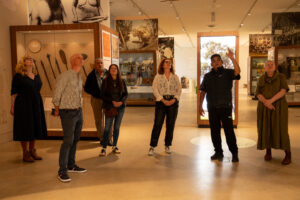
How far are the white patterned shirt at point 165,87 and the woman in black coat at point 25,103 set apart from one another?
1.86 meters

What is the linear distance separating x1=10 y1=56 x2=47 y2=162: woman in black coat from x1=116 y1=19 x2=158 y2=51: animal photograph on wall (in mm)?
7991

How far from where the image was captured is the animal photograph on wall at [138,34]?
12320mm

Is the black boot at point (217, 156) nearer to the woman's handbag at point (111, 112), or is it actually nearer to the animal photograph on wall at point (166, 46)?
the woman's handbag at point (111, 112)

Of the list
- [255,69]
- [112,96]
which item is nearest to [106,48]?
[112,96]

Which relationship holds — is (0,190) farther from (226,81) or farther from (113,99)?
(226,81)

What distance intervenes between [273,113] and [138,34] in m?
8.78

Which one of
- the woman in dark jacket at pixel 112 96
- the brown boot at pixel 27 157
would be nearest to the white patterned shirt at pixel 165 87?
the woman in dark jacket at pixel 112 96

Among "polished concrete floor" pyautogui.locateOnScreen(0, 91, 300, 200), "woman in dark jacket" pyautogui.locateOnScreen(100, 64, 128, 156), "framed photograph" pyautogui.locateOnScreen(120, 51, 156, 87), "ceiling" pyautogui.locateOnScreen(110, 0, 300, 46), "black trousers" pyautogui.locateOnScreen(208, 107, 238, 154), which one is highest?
"ceiling" pyautogui.locateOnScreen(110, 0, 300, 46)

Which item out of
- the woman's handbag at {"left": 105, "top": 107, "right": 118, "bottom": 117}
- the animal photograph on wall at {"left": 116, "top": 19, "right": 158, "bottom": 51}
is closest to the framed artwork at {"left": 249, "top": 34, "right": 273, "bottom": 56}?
the animal photograph on wall at {"left": 116, "top": 19, "right": 158, "bottom": 51}

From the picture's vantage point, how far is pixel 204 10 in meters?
13.1

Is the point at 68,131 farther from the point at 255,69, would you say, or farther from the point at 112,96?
the point at 255,69

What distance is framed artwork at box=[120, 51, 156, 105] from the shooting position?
12.9 meters

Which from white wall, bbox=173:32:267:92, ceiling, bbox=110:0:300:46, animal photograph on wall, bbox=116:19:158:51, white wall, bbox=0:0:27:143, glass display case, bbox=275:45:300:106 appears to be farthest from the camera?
white wall, bbox=173:32:267:92

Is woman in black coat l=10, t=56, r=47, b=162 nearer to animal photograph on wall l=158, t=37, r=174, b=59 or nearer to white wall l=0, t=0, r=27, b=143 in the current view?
white wall l=0, t=0, r=27, b=143
